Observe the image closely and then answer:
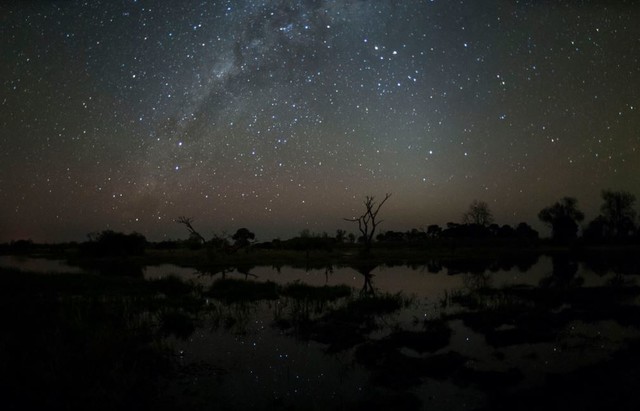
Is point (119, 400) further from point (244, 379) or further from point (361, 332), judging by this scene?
point (361, 332)

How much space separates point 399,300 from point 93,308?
1136cm

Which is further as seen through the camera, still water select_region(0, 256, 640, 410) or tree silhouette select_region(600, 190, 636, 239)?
tree silhouette select_region(600, 190, 636, 239)

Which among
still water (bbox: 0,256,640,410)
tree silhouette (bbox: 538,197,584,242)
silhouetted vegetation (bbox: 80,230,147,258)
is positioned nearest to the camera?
still water (bbox: 0,256,640,410)

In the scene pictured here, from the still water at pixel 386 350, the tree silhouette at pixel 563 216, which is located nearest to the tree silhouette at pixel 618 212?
the tree silhouette at pixel 563 216

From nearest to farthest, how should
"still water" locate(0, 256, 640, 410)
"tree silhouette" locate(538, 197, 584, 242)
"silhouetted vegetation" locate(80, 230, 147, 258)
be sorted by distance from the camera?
1. "still water" locate(0, 256, 640, 410)
2. "silhouetted vegetation" locate(80, 230, 147, 258)
3. "tree silhouette" locate(538, 197, 584, 242)

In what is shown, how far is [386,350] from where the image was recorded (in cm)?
1067

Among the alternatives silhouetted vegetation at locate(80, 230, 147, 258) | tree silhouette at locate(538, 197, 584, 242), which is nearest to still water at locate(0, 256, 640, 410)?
silhouetted vegetation at locate(80, 230, 147, 258)

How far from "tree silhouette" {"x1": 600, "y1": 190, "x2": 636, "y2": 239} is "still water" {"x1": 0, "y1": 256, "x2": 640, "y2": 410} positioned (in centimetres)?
8313

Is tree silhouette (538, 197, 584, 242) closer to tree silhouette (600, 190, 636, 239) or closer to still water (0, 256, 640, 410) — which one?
tree silhouette (600, 190, 636, 239)

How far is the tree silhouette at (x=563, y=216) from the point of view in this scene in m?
83.1

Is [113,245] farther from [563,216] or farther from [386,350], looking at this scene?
[563,216]

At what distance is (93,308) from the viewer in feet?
49.5

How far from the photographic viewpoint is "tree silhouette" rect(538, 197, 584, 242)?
8306cm

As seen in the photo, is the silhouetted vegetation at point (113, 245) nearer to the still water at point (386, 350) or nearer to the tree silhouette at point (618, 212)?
the still water at point (386, 350)
